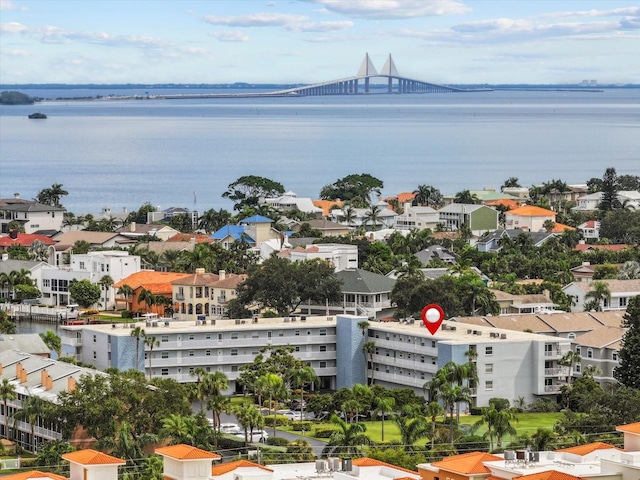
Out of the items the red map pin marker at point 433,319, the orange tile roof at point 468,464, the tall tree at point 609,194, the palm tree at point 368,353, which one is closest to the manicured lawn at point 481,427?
the red map pin marker at point 433,319

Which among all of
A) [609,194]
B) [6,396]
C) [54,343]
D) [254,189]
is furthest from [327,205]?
[6,396]

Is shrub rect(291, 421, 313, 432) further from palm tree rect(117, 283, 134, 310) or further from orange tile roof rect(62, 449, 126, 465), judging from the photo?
palm tree rect(117, 283, 134, 310)

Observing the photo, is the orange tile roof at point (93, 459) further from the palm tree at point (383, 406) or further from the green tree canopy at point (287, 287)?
the green tree canopy at point (287, 287)

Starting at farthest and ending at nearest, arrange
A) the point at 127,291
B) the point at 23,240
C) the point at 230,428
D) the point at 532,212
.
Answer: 1. the point at 532,212
2. the point at 23,240
3. the point at 127,291
4. the point at 230,428

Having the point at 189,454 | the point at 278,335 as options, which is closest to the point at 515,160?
the point at 278,335

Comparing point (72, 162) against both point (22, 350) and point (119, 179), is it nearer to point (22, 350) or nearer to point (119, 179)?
point (119, 179)

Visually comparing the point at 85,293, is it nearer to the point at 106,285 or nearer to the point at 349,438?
the point at 106,285
